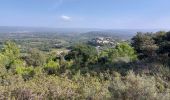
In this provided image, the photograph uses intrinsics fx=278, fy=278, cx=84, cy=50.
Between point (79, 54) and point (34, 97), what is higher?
point (34, 97)

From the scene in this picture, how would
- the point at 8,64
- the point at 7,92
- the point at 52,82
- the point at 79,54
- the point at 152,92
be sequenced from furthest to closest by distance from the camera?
1. the point at 79,54
2. the point at 8,64
3. the point at 52,82
4. the point at 7,92
5. the point at 152,92

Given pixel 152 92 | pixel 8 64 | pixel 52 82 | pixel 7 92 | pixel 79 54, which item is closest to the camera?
pixel 152 92

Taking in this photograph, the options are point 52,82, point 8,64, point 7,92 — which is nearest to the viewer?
point 7,92

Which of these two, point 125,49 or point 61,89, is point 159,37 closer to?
point 125,49

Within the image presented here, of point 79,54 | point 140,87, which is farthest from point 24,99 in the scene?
point 79,54

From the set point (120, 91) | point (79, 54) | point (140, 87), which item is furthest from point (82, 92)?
point (79, 54)

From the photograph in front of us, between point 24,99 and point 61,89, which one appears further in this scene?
point 61,89

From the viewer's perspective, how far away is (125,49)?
3009 centimetres

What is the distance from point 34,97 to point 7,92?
633 mm

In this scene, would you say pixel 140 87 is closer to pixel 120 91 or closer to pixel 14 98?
pixel 120 91

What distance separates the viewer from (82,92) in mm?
6281

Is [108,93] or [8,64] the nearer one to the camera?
[108,93]

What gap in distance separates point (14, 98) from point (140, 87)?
2563 millimetres

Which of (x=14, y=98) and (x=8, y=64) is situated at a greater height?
(x=14, y=98)
